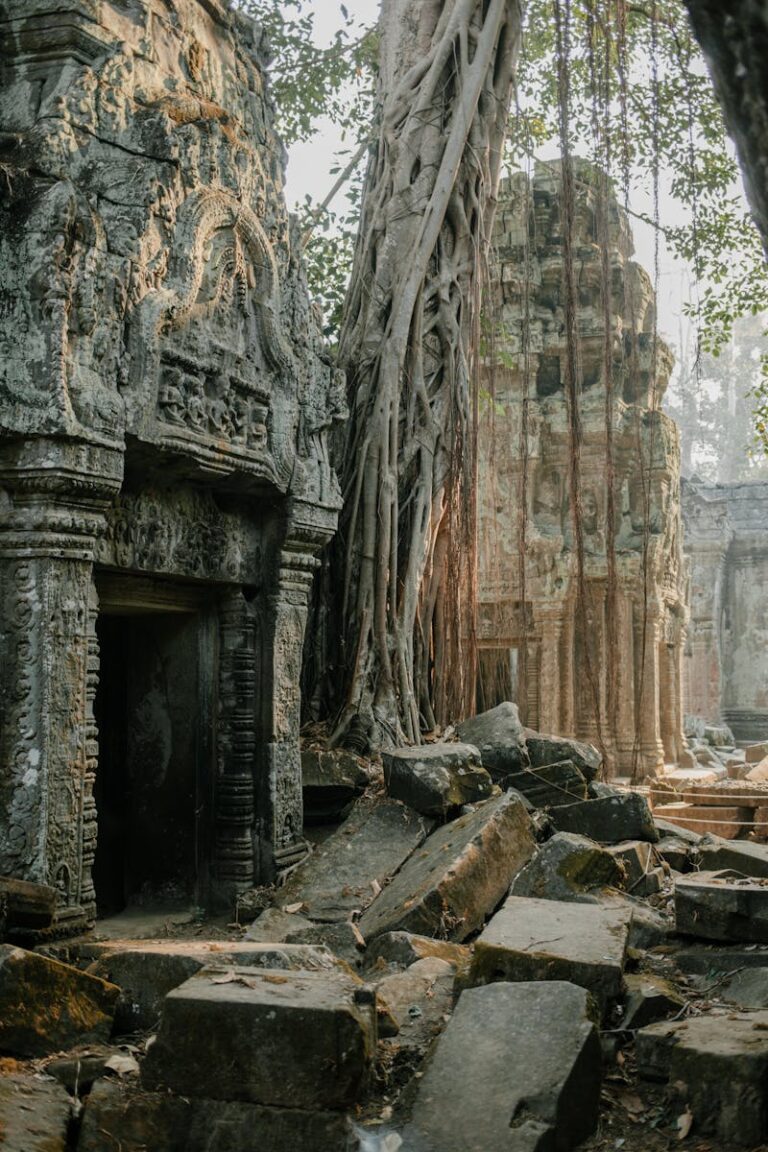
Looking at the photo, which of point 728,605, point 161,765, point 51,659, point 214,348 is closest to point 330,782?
point 161,765

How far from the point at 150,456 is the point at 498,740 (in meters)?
2.45

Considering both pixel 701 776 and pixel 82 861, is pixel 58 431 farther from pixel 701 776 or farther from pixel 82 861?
pixel 701 776

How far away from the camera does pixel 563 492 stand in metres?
14.1

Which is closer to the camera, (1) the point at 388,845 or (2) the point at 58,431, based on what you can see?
(2) the point at 58,431

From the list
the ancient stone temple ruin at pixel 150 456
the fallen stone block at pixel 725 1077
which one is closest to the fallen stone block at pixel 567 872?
the ancient stone temple ruin at pixel 150 456

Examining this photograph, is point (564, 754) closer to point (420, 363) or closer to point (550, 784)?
point (550, 784)

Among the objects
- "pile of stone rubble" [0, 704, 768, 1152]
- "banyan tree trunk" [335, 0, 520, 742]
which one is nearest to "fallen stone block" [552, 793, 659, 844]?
"pile of stone rubble" [0, 704, 768, 1152]

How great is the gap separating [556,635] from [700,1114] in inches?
431

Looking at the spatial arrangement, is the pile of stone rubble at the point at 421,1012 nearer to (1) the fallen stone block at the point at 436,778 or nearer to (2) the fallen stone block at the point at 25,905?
(2) the fallen stone block at the point at 25,905

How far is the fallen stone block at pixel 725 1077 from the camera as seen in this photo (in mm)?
2850

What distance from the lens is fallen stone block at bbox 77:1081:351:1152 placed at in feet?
9.57

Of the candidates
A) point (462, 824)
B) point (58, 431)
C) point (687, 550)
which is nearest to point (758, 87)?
point (58, 431)

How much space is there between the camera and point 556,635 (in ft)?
45.3

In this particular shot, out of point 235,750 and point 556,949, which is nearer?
point 556,949
